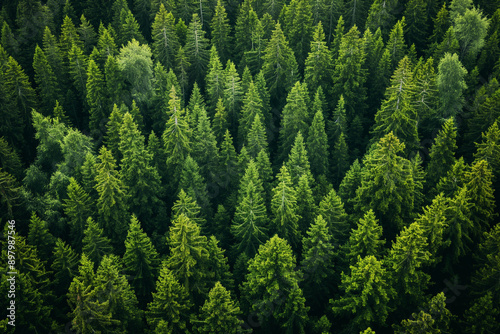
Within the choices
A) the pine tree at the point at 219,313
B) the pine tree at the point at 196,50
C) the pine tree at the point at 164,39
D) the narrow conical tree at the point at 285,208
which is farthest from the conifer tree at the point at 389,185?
the pine tree at the point at 164,39

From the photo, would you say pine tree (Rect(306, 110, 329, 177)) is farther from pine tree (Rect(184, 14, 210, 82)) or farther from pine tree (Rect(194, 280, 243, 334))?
pine tree (Rect(194, 280, 243, 334))

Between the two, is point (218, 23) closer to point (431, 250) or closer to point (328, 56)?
point (328, 56)

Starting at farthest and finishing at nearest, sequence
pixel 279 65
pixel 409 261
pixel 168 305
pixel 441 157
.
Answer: pixel 279 65 → pixel 441 157 → pixel 409 261 → pixel 168 305

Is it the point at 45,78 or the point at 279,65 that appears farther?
the point at 45,78

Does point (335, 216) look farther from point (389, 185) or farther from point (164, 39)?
point (164, 39)

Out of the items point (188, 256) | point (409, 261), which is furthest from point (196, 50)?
point (409, 261)

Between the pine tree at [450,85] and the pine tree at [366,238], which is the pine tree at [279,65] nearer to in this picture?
the pine tree at [450,85]
